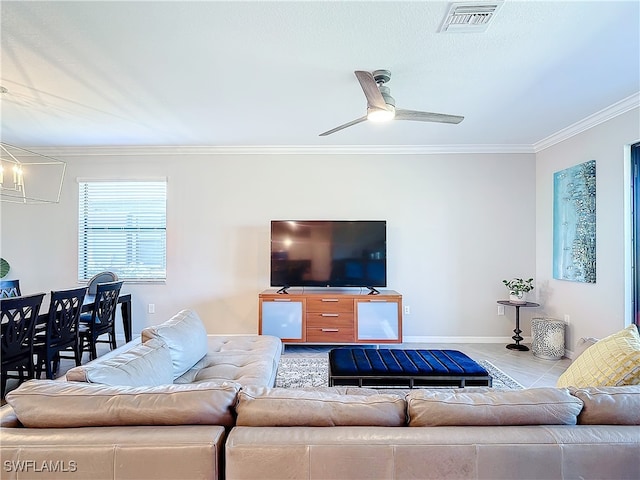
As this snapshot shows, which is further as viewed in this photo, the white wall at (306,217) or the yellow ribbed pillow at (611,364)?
the white wall at (306,217)

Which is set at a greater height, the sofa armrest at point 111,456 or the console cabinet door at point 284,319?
the sofa armrest at point 111,456

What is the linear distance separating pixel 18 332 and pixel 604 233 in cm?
540

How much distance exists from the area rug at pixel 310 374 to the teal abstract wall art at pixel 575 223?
1.44 m

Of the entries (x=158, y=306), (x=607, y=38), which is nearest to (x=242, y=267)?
(x=158, y=306)

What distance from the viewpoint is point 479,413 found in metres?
1.16

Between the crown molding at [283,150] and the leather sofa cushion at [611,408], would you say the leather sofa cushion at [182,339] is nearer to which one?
the leather sofa cushion at [611,408]

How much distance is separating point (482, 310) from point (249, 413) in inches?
169

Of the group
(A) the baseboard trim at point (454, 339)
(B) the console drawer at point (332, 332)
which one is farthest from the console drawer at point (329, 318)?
(A) the baseboard trim at point (454, 339)

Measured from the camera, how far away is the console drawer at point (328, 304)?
4246mm

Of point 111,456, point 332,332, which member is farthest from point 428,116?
point 111,456

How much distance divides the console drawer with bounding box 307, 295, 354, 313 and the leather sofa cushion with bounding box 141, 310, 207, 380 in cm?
176

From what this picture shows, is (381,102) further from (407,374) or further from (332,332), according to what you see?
(332,332)

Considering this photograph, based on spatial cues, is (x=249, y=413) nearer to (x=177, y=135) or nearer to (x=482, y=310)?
Answer: (x=177, y=135)

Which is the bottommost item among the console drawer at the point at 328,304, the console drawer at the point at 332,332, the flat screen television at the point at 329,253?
the console drawer at the point at 332,332
